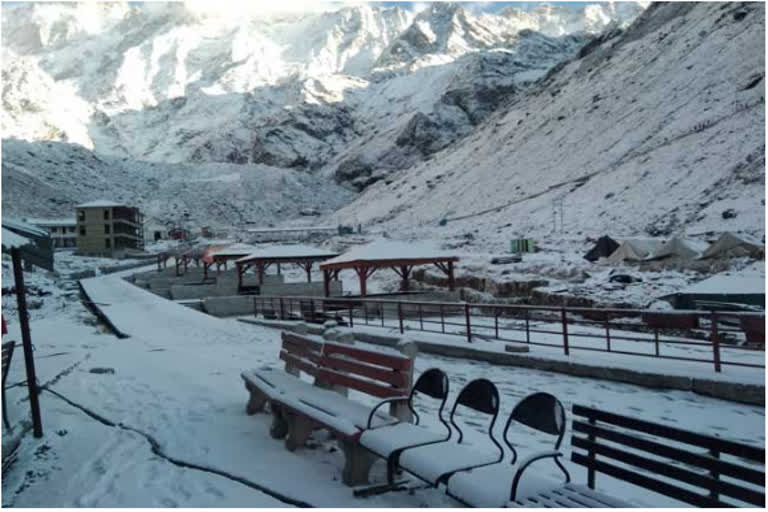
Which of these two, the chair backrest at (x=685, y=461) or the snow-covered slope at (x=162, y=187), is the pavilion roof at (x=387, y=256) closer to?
the chair backrest at (x=685, y=461)

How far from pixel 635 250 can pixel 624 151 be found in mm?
32814

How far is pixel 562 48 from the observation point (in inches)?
6683

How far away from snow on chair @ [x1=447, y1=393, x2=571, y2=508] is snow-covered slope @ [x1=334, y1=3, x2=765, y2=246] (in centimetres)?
3193

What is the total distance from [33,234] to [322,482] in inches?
134

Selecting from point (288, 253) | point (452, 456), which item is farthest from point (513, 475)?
point (288, 253)

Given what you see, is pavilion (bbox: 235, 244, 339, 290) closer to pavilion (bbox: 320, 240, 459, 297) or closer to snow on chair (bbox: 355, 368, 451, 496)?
pavilion (bbox: 320, 240, 459, 297)

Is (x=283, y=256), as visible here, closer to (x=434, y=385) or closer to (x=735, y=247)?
(x=735, y=247)

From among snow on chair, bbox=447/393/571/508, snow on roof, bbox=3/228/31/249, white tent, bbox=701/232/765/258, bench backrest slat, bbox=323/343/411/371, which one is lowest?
snow on chair, bbox=447/393/571/508

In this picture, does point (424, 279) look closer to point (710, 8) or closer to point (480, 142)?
point (480, 142)

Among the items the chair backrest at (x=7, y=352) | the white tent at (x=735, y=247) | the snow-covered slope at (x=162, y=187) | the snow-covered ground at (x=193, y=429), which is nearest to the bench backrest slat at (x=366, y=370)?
the snow-covered ground at (x=193, y=429)

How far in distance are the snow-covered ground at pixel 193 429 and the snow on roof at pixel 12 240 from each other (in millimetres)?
1779

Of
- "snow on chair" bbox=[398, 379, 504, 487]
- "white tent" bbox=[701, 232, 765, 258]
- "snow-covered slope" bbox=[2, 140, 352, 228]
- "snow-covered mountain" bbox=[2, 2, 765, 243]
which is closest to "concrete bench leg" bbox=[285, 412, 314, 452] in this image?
"snow on chair" bbox=[398, 379, 504, 487]

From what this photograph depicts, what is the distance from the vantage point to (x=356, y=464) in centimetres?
431

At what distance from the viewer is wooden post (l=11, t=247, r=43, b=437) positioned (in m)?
5.16
